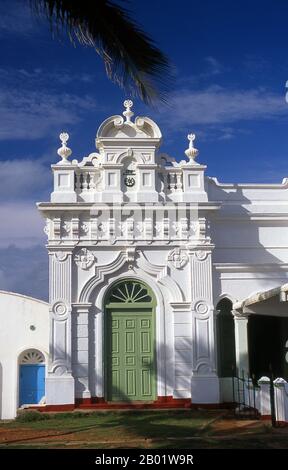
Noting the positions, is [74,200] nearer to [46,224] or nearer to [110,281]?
[46,224]

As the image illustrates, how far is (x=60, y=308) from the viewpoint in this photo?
1501cm

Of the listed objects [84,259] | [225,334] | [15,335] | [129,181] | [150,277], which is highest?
[129,181]

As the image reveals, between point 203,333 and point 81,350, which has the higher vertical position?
point 203,333

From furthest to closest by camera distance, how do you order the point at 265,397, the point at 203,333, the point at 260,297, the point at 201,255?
the point at 201,255 → the point at 203,333 → the point at 260,297 → the point at 265,397

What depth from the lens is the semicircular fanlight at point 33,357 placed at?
19250 mm

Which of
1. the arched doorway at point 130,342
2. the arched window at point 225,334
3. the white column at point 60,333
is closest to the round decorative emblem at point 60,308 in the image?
the white column at point 60,333

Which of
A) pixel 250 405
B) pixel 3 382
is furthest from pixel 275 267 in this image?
pixel 3 382

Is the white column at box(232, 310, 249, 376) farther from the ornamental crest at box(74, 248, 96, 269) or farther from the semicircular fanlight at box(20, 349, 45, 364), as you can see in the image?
the semicircular fanlight at box(20, 349, 45, 364)

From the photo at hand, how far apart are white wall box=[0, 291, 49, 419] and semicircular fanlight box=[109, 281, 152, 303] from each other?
4448 millimetres

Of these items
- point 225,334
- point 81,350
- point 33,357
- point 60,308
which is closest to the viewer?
point 81,350

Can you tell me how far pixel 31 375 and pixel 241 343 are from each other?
7134 mm

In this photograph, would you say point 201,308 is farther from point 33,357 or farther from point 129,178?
point 33,357

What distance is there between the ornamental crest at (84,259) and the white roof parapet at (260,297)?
11.6 ft

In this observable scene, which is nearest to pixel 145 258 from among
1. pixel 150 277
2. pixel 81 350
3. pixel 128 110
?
pixel 150 277
